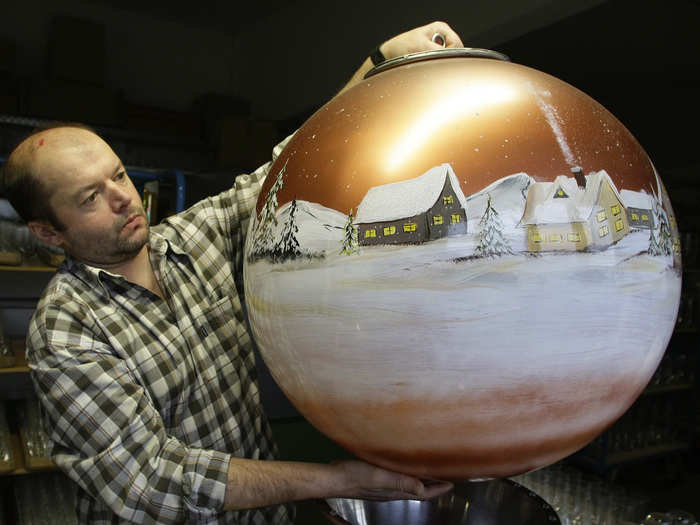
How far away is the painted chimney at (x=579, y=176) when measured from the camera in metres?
0.54

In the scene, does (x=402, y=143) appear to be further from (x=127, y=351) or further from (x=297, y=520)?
(x=297, y=520)

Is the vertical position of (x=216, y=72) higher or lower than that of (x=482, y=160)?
higher

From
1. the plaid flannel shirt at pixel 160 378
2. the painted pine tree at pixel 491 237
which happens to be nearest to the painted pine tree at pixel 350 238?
the painted pine tree at pixel 491 237

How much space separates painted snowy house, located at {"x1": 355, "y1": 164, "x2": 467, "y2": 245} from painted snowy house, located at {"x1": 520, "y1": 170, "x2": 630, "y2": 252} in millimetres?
62

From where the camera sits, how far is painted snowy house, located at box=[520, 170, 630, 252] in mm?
513

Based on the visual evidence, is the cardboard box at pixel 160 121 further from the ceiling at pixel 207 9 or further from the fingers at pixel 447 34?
the fingers at pixel 447 34

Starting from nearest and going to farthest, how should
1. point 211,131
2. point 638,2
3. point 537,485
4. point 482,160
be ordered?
point 482,160 → point 537,485 → point 638,2 → point 211,131

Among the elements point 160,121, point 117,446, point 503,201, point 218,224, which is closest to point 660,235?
point 503,201

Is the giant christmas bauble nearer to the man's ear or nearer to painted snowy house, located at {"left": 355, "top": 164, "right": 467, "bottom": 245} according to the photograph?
painted snowy house, located at {"left": 355, "top": 164, "right": 467, "bottom": 245}

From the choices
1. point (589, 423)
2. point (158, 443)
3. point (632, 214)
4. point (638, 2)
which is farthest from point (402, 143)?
point (638, 2)

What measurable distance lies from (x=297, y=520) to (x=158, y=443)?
35 centimetres

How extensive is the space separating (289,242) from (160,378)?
24.6 inches

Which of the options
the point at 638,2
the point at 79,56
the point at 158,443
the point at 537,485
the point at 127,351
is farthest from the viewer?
the point at 79,56

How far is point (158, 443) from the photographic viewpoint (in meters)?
0.93
